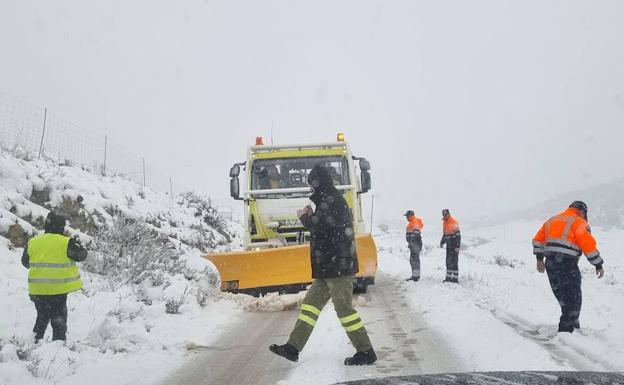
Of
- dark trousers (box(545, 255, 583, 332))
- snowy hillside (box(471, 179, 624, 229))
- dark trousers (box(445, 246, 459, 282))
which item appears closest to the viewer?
dark trousers (box(545, 255, 583, 332))

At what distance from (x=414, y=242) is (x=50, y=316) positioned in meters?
8.40

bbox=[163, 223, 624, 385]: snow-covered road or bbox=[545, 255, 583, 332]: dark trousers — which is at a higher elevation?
bbox=[545, 255, 583, 332]: dark trousers

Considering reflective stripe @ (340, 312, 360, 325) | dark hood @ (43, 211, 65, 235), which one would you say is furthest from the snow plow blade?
reflective stripe @ (340, 312, 360, 325)

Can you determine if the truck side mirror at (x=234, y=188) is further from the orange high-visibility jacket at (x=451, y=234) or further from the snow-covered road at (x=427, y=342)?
the orange high-visibility jacket at (x=451, y=234)

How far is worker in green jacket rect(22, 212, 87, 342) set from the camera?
4.85 m

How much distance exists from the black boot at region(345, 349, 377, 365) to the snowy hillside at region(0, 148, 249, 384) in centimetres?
171

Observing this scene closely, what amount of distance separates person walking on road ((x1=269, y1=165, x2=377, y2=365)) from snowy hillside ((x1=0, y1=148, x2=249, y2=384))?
138 centimetres

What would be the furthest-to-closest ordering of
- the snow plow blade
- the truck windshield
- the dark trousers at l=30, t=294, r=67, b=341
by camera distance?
the truck windshield, the snow plow blade, the dark trousers at l=30, t=294, r=67, b=341

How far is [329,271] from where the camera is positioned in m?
4.39

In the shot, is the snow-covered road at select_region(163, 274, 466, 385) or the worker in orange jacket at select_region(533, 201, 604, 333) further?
the worker in orange jacket at select_region(533, 201, 604, 333)

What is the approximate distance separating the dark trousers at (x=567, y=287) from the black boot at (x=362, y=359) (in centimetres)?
260

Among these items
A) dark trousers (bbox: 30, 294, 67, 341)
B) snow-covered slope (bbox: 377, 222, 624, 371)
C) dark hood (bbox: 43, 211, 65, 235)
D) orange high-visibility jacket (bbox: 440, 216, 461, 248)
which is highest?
dark hood (bbox: 43, 211, 65, 235)

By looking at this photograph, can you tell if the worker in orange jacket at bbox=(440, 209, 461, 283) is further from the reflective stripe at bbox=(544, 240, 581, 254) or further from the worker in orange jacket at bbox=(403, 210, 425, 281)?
the reflective stripe at bbox=(544, 240, 581, 254)

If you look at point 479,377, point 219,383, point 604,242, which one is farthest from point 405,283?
point 604,242
